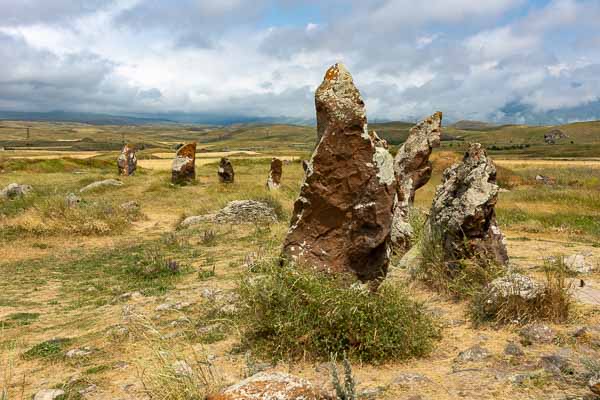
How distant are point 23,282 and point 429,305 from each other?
9.14 meters

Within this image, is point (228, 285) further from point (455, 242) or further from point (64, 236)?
point (64, 236)

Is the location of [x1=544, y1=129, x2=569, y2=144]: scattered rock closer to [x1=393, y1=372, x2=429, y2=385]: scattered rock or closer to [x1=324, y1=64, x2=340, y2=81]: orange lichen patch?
[x1=324, y1=64, x2=340, y2=81]: orange lichen patch

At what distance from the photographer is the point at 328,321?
599 centimetres

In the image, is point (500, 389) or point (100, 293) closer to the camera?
point (500, 389)

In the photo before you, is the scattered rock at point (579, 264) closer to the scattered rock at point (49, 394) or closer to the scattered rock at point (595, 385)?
the scattered rock at point (595, 385)

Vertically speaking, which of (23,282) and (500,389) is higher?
(500,389)

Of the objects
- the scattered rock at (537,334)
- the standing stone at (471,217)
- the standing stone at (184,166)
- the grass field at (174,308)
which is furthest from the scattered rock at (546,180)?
the scattered rock at (537,334)

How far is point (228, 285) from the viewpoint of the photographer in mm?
10102

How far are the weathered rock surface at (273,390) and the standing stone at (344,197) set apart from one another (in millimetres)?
3471

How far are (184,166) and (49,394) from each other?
2539 cm

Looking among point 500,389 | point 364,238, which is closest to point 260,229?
point 364,238

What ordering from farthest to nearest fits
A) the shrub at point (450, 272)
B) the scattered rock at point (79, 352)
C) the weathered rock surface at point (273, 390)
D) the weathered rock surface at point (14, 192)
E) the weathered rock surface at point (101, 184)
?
the weathered rock surface at point (101, 184) < the weathered rock surface at point (14, 192) < the shrub at point (450, 272) < the scattered rock at point (79, 352) < the weathered rock surface at point (273, 390)

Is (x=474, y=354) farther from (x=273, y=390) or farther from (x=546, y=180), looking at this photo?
(x=546, y=180)

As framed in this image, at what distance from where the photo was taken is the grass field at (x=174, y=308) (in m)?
5.30
